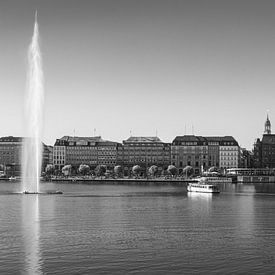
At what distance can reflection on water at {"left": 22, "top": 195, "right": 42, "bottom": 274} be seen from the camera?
32156 mm

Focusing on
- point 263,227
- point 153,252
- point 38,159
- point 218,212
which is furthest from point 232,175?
point 153,252

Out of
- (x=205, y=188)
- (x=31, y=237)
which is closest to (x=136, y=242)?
(x=31, y=237)

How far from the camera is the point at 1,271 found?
30609mm

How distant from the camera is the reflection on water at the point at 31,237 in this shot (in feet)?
105

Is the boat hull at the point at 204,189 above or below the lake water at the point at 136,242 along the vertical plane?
above

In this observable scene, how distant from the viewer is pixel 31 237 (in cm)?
4156

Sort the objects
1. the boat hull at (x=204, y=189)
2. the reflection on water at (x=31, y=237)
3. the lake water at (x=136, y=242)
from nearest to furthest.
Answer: the lake water at (x=136, y=242)
the reflection on water at (x=31, y=237)
the boat hull at (x=204, y=189)

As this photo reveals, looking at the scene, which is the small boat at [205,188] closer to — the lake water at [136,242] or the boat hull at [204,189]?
the boat hull at [204,189]

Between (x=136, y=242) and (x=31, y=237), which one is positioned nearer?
(x=136, y=242)

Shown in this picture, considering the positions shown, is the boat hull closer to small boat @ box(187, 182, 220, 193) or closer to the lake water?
small boat @ box(187, 182, 220, 193)

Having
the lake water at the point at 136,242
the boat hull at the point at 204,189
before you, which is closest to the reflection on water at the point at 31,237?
the lake water at the point at 136,242

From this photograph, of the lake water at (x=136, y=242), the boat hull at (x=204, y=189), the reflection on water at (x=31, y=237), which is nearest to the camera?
the lake water at (x=136, y=242)

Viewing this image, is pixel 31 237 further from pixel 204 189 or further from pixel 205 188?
pixel 205 188

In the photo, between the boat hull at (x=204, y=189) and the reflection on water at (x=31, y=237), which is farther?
the boat hull at (x=204, y=189)
